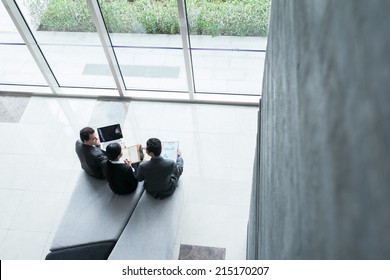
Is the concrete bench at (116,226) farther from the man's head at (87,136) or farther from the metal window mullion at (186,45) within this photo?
the metal window mullion at (186,45)

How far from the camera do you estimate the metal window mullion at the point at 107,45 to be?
3.95 meters

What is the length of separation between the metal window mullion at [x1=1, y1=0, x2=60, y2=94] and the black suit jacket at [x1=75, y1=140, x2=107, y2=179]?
2044mm

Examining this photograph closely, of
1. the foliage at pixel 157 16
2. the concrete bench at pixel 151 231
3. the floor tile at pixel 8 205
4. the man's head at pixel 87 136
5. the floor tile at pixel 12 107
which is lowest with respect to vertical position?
the floor tile at pixel 8 205

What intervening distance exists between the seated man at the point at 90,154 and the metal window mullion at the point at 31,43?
2043 mm

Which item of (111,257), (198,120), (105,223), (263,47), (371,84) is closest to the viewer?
(371,84)

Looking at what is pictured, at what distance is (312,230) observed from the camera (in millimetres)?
478

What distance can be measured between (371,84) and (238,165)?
3.88 m

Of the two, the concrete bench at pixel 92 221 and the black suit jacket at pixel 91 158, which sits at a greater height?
the black suit jacket at pixel 91 158

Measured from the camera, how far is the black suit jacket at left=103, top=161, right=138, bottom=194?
10.1ft

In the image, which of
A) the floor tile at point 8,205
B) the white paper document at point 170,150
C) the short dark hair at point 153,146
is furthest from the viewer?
the floor tile at point 8,205

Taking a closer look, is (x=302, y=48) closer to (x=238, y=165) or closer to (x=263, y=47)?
(x=238, y=165)

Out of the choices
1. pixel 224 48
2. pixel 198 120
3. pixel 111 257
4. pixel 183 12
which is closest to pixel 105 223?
pixel 111 257

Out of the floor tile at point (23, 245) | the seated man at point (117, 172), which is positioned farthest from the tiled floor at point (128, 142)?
the seated man at point (117, 172)

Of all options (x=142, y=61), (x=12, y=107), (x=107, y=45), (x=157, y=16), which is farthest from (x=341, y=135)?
(x=12, y=107)
